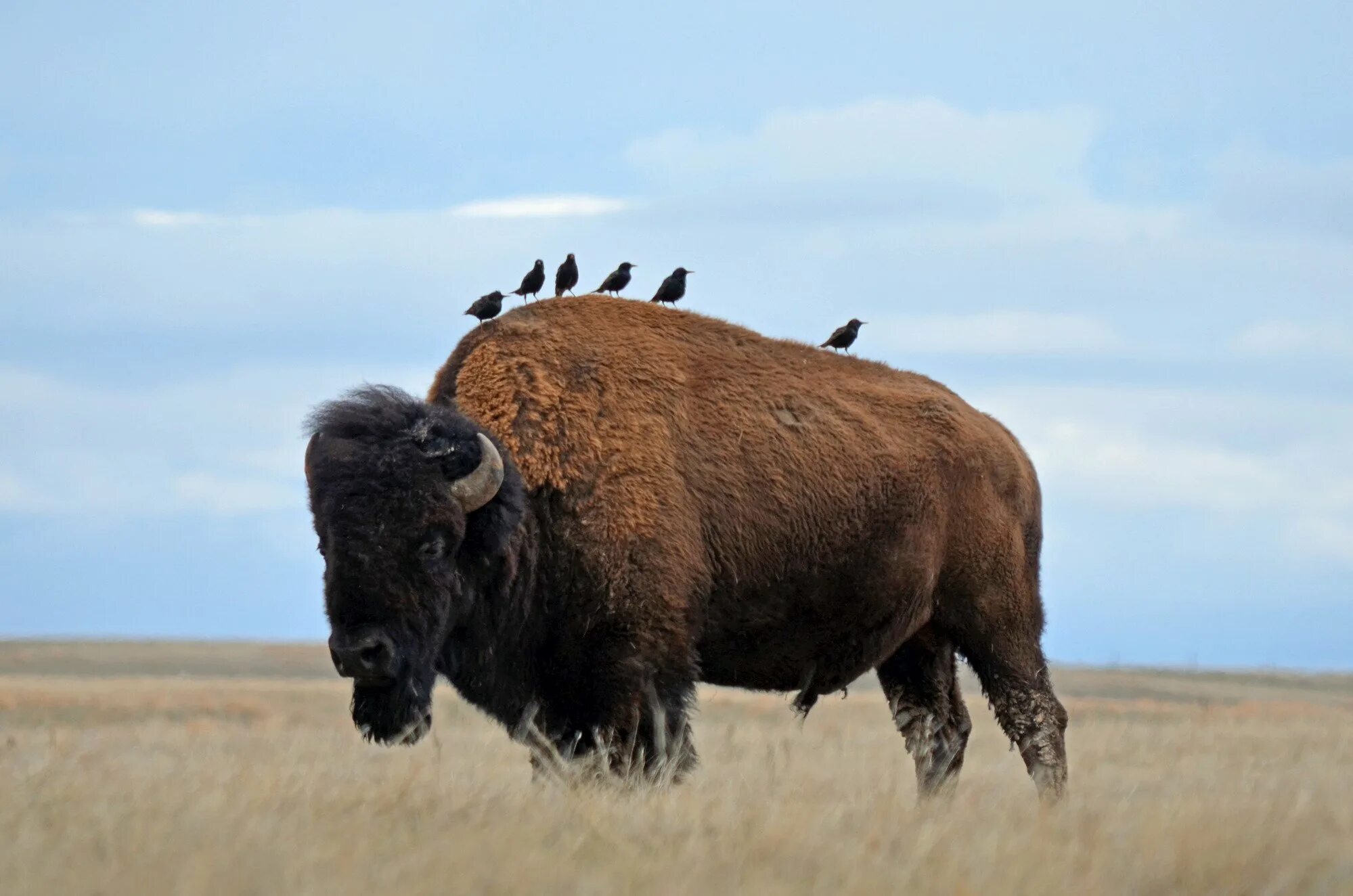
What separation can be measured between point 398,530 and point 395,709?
2.56 feet

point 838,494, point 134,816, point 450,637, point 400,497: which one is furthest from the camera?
point 838,494

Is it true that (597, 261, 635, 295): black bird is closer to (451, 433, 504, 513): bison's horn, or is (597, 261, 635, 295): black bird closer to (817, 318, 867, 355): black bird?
(817, 318, 867, 355): black bird

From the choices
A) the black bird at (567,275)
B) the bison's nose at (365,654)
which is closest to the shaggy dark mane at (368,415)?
the bison's nose at (365,654)

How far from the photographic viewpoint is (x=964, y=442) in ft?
30.8

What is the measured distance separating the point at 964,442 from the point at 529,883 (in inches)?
211

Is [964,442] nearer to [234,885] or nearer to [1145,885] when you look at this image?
[1145,885]

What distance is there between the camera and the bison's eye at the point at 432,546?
6.75 meters

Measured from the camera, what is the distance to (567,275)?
1438 cm

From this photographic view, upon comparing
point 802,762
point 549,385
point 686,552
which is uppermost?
point 549,385

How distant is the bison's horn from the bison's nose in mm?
703

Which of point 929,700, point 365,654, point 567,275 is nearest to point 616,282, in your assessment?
point 567,275

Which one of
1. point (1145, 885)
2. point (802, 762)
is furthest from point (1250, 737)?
point (1145, 885)

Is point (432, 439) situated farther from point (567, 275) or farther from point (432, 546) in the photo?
point (567, 275)

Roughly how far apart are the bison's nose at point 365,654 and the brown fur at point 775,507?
1.09 meters
